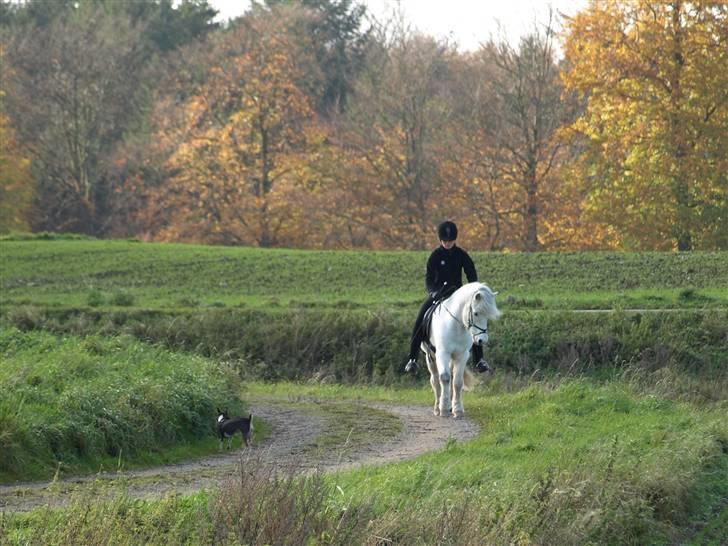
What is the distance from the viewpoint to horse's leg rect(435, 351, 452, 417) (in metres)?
20.1

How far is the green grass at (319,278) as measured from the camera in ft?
112

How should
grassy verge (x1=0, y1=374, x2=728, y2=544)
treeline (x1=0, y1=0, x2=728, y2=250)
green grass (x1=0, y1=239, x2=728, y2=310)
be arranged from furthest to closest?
treeline (x1=0, y1=0, x2=728, y2=250), green grass (x1=0, y1=239, x2=728, y2=310), grassy verge (x1=0, y1=374, x2=728, y2=544)

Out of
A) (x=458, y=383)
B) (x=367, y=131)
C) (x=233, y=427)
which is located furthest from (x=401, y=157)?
(x=233, y=427)

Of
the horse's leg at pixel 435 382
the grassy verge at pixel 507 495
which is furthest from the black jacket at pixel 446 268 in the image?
the grassy verge at pixel 507 495

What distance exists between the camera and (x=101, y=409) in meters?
16.2

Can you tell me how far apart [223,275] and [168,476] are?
90.4 feet

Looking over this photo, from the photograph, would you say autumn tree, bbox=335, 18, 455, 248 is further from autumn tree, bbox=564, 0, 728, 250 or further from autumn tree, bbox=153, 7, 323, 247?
autumn tree, bbox=564, 0, 728, 250

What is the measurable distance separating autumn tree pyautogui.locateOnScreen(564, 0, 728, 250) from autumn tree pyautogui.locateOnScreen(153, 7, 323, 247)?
17.2 m

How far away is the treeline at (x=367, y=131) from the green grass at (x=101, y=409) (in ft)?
99.2

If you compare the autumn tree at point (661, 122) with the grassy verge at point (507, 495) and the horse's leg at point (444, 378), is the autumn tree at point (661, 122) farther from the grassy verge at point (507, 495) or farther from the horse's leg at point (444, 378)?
the horse's leg at point (444, 378)

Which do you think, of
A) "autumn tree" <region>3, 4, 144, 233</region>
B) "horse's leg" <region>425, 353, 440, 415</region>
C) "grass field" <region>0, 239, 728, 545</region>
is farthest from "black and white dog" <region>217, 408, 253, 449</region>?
"autumn tree" <region>3, 4, 144, 233</region>

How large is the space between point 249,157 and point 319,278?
24.4 metres

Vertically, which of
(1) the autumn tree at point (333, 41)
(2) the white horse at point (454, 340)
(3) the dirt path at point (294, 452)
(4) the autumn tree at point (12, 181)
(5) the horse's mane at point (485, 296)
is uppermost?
(1) the autumn tree at point (333, 41)

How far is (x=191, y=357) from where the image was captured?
21.8 m
